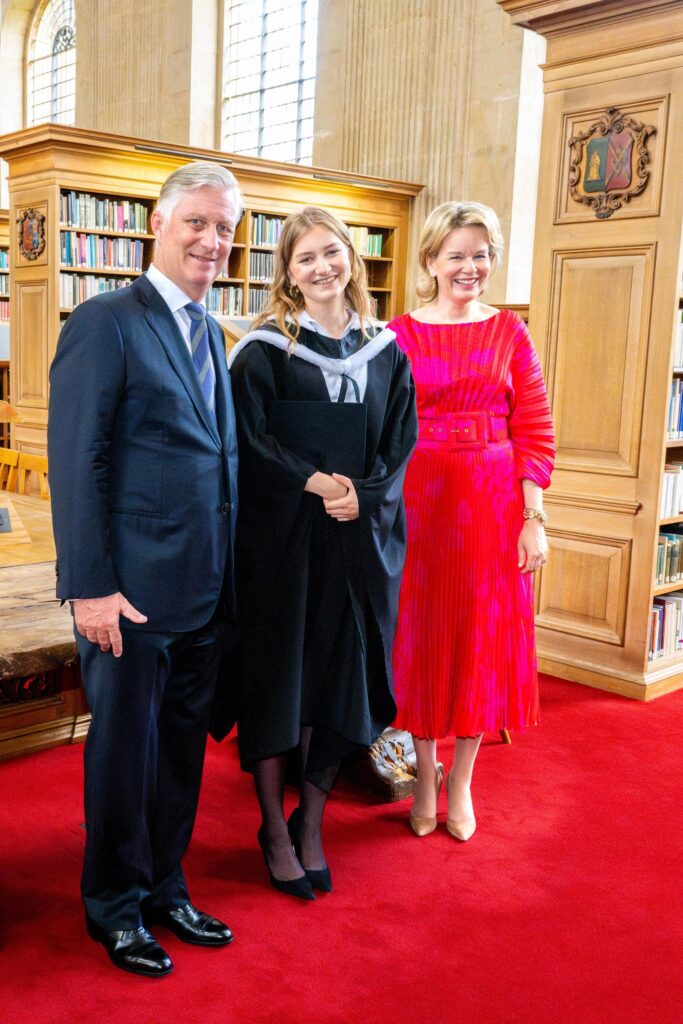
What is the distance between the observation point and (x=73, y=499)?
2.06 metres

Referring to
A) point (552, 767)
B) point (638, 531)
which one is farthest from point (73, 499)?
point (638, 531)

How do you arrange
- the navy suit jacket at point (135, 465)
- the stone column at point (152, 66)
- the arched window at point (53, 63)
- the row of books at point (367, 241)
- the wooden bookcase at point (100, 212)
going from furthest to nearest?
A: the arched window at point (53, 63) < the stone column at point (152, 66) < the row of books at point (367, 241) < the wooden bookcase at point (100, 212) < the navy suit jacket at point (135, 465)

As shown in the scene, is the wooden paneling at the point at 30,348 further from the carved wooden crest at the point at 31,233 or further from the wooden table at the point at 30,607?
the wooden table at the point at 30,607

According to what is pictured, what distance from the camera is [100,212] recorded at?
26.2 ft

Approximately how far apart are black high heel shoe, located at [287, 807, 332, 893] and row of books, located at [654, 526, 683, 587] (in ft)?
8.18

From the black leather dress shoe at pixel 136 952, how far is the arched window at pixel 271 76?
32.8 ft

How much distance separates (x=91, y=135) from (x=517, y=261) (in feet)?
11.4

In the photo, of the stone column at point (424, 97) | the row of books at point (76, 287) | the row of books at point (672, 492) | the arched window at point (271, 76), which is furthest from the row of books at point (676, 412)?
the arched window at point (271, 76)

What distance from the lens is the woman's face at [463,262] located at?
9.63 feet

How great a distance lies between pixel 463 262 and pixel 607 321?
192 centimetres

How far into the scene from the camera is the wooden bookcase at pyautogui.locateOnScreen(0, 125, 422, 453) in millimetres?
7621

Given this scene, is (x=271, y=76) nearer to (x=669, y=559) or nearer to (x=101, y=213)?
(x=101, y=213)

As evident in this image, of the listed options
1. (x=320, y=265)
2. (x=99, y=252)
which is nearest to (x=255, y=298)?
(x=99, y=252)

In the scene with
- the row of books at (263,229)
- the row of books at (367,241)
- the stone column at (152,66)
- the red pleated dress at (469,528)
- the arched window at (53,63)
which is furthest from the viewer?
the arched window at (53,63)
